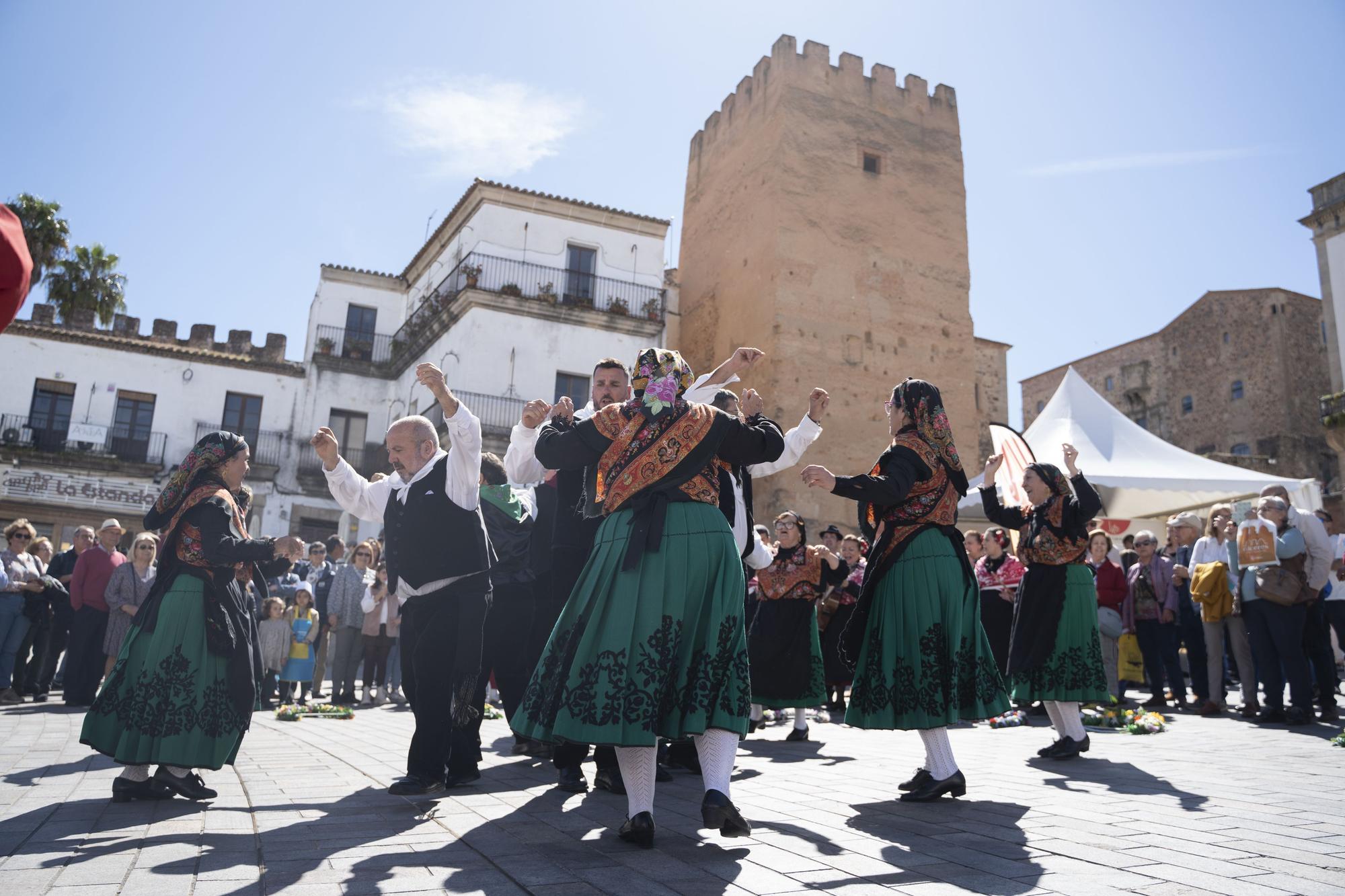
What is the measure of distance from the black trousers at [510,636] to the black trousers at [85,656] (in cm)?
635

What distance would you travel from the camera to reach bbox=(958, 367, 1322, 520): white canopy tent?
1386cm

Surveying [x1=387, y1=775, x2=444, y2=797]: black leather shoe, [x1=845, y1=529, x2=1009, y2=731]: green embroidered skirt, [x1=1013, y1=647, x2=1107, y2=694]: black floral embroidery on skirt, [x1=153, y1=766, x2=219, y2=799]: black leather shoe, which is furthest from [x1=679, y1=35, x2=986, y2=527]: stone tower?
[x1=153, y1=766, x2=219, y2=799]: black leather shoe

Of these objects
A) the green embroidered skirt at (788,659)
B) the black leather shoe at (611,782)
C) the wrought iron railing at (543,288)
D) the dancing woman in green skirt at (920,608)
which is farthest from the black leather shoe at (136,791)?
the wrought iron railing at (543,288)

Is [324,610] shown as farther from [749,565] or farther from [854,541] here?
[749,565]

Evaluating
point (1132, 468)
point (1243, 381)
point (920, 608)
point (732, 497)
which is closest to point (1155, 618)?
point (1132, 468)

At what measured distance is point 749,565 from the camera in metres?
5.59

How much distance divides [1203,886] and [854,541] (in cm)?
742

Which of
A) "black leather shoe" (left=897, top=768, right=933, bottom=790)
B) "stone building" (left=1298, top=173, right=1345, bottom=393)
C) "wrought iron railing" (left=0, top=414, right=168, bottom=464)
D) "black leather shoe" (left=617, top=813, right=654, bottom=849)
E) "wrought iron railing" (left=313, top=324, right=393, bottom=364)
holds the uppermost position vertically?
"stone building" (left=1298, top=173, right=1345, bottom=393)

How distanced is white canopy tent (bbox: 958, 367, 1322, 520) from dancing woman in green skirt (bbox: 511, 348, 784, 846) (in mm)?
10865

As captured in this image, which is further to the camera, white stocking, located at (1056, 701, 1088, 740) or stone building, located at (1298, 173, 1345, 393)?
stone building, located at (1298, 173, 1345, 393)

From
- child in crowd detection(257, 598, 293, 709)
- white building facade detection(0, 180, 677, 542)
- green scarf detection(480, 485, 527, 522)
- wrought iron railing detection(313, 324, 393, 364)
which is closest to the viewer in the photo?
green scarf detection(480, 485, 527, 522)

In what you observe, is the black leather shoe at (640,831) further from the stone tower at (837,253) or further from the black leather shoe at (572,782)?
the stone tower at (837,253)

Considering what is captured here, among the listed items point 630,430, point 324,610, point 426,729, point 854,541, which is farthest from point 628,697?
point 324,610

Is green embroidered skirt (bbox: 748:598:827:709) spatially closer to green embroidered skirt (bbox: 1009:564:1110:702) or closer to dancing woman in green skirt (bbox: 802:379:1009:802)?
green embroidered skirt (bbox: 1009:564:1110:702)
